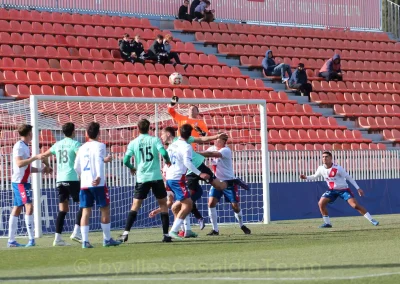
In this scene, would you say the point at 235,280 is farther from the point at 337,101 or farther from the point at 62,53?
the point at 337,101

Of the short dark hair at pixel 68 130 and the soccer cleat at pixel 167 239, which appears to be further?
the short dark hair at pixel 68 130

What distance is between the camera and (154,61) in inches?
1129

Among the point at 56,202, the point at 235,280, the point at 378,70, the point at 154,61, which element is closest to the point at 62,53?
the point at 154,61

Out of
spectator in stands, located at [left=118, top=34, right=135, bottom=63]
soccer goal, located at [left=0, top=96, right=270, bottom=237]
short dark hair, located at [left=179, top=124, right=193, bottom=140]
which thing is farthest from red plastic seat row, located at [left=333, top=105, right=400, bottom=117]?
short dark hair, located at [left=179, top=124, right=193, bottom=140]

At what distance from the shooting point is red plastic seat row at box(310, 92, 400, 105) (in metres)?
→ 30.8

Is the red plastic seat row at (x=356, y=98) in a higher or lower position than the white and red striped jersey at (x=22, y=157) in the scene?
higher

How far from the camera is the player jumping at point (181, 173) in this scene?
15.2 metres

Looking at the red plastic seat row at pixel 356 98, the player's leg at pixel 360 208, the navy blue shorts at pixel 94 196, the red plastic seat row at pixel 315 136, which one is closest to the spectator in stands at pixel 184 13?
the red plastic seat row at pixel 356 98

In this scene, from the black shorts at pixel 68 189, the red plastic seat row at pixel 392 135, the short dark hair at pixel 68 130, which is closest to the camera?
the short dark hair at pixel 68 130

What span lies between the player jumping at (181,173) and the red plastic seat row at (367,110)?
15.9 m

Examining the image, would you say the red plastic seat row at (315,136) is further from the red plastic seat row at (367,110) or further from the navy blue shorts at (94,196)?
the navy blue shorts at (94,196)

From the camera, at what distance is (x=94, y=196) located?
46.3 ft

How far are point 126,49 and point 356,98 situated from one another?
343 inches

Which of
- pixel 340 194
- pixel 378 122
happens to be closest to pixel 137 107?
pixel 340 194
